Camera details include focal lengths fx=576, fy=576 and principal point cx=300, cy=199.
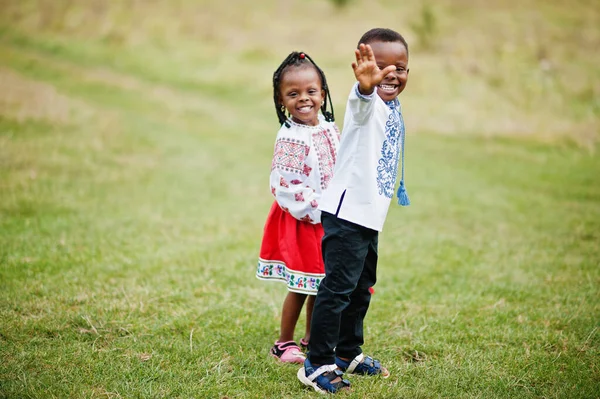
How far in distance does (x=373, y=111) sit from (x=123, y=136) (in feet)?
27.1

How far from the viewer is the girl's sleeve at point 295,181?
3.23 meters

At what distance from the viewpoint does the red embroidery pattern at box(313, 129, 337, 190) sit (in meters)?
3.29

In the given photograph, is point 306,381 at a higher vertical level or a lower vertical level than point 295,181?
lower

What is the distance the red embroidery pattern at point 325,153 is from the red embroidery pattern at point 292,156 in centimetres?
9

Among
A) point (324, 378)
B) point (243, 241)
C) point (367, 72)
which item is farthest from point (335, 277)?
point (243, 241)

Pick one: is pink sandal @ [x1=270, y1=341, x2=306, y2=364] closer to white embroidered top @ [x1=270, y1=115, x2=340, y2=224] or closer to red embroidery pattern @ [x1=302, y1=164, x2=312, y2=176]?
white embroidered top @ [x1=270, y1=115, x2=340, y2=224]

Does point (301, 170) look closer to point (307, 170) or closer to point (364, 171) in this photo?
point (307, 170)

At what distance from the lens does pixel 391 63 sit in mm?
2850

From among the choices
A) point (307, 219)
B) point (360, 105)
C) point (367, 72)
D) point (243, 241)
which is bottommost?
point (243, 241)

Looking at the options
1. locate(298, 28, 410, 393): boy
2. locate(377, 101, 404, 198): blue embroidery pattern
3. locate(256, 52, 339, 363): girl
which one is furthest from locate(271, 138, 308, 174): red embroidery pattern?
locate(377, 101, 404, 198): blue embroidery pattern

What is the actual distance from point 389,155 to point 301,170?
21.6 inches

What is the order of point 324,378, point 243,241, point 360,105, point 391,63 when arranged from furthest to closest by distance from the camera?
point 243,241 < point 324,378 < point 391,63 < point 360,105

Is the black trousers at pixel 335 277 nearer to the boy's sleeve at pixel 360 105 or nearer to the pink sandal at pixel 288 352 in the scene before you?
the pink sandal at pixel 288 352

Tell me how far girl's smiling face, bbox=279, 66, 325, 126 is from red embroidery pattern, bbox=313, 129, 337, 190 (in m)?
0.11
